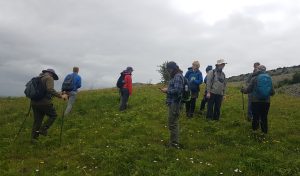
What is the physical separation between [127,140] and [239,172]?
181 inches

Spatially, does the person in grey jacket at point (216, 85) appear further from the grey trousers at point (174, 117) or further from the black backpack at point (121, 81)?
the black backpack at point (121, 81)

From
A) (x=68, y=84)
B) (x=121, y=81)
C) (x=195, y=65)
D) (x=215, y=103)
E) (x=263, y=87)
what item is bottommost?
(x=215, y=103)

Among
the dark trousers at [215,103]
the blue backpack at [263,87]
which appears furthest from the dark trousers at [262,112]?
the dark trousers at [215,103]

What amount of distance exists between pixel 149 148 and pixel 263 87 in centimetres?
504

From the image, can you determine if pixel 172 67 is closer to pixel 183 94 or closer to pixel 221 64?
pixel 183 94

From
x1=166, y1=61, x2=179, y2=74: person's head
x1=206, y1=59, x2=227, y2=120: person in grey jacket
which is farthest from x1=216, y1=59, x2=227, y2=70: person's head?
x1=166, y1=61, x2=179, y2=74: person's head

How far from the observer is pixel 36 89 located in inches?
568

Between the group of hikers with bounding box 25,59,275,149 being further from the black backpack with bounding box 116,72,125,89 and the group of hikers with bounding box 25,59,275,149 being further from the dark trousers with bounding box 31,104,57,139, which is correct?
the black backpack with bounding box 116,72,125,89

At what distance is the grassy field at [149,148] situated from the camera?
1165 centimetres

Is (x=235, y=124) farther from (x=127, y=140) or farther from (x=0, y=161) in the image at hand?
(x=0, y=161)

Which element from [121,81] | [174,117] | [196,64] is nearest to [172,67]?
[174,117]

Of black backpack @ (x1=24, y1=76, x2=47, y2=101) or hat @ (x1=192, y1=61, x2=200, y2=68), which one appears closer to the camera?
black backpack @ (x1=24, y1=76, x2=47, y2=101)

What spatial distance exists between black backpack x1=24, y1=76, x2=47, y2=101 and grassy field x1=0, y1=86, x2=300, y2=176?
1699 millimetres

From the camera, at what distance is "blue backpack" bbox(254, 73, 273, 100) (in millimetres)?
14922
